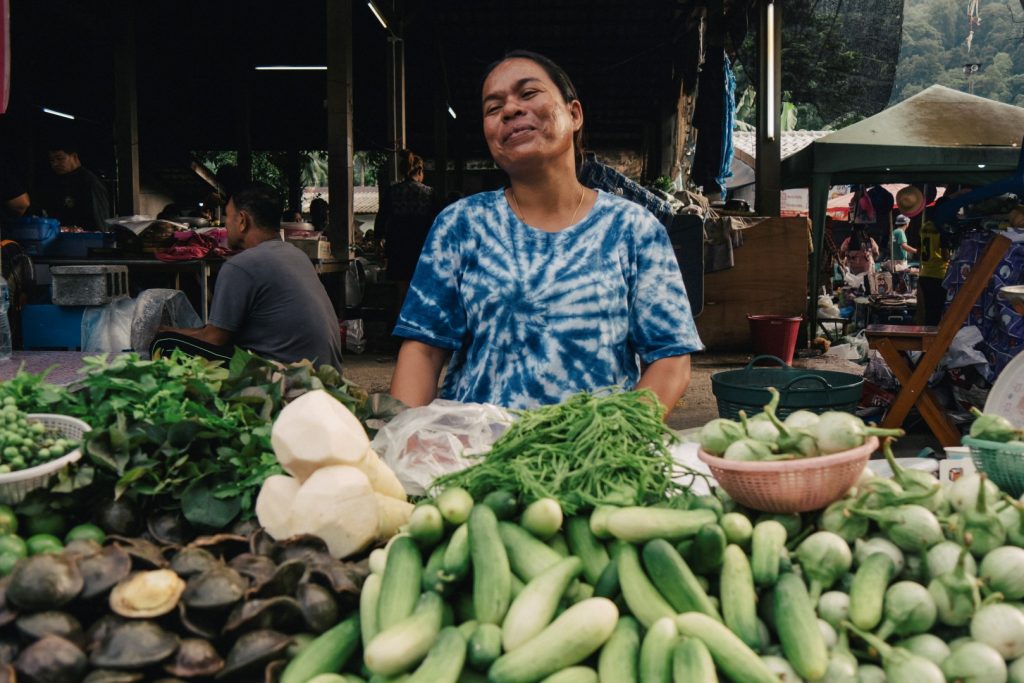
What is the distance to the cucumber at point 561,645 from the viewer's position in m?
1.17

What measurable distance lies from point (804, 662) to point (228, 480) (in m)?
1.20

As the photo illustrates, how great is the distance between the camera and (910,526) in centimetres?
141

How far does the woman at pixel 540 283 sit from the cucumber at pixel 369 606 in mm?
1159

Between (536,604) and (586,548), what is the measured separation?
182 millimetres

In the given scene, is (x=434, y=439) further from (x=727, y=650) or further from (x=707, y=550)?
(x=727, y=650)

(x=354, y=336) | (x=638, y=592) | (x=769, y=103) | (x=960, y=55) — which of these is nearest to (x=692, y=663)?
(x=638, y=592)

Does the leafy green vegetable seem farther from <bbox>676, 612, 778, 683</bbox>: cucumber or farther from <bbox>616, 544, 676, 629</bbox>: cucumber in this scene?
<bbox>676, 612, 778, 683</bbox>: cucumber

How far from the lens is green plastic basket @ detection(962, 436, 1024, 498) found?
179 cm

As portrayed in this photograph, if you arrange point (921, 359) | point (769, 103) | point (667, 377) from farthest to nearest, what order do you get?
point (769, 103) → point (921, 359) → point (667, 377)

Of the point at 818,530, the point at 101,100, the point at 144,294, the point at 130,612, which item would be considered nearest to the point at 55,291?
the point at 144,294

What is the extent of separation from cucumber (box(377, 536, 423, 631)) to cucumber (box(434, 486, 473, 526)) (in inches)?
2.9

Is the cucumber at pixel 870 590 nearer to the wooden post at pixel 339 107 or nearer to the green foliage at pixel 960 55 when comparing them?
the wooden post at pixel 339 107

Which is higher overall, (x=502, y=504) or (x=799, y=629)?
(x=502, y=504)

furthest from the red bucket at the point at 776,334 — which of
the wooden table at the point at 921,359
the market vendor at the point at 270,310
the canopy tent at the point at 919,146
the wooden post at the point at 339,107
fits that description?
the market vendor at the point at 270,310
